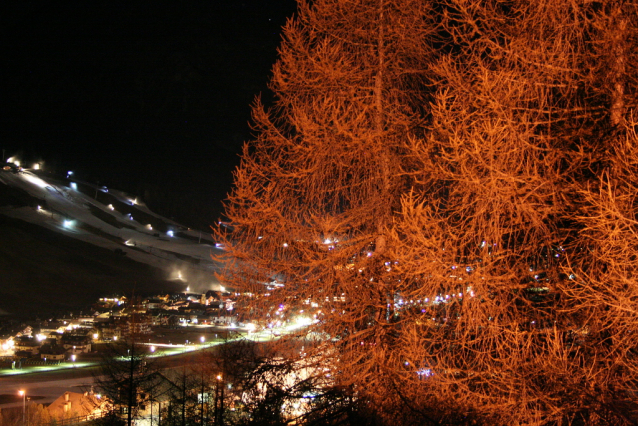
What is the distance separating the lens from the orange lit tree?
3.76 metres

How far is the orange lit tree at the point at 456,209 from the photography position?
376cm

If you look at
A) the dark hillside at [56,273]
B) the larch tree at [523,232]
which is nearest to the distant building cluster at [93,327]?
the dark hillside at [56,273]

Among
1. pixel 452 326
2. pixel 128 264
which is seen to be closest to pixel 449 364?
pixel 452 326

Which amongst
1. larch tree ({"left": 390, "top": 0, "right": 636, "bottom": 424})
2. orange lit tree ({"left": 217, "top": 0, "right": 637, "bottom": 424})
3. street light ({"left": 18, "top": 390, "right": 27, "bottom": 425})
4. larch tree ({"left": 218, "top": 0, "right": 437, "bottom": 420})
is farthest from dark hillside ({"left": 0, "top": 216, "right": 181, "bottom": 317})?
larch tree ({"left": 390, "top": 0, "right": 636, "bottom": 424})

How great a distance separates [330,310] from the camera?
530 centimetres

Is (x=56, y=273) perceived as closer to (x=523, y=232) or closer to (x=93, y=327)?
(x=93, y=327)

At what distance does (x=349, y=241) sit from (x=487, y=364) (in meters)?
1.97

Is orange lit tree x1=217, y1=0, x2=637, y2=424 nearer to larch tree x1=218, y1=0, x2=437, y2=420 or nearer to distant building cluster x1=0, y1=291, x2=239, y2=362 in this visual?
larch tree x1=218, y1=0, x2=437, y2=420

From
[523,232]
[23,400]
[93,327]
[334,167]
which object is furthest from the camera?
[93,327]

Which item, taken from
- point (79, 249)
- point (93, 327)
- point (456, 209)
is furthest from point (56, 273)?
point (456, 209)

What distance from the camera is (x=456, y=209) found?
4.28 m

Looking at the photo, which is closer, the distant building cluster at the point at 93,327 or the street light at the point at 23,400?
the street light at the point at 23,400

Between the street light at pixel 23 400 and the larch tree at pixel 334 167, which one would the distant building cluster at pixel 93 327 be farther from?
the larch tree at pixel 334 167

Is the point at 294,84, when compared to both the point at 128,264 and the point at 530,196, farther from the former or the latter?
the point at 128,264
